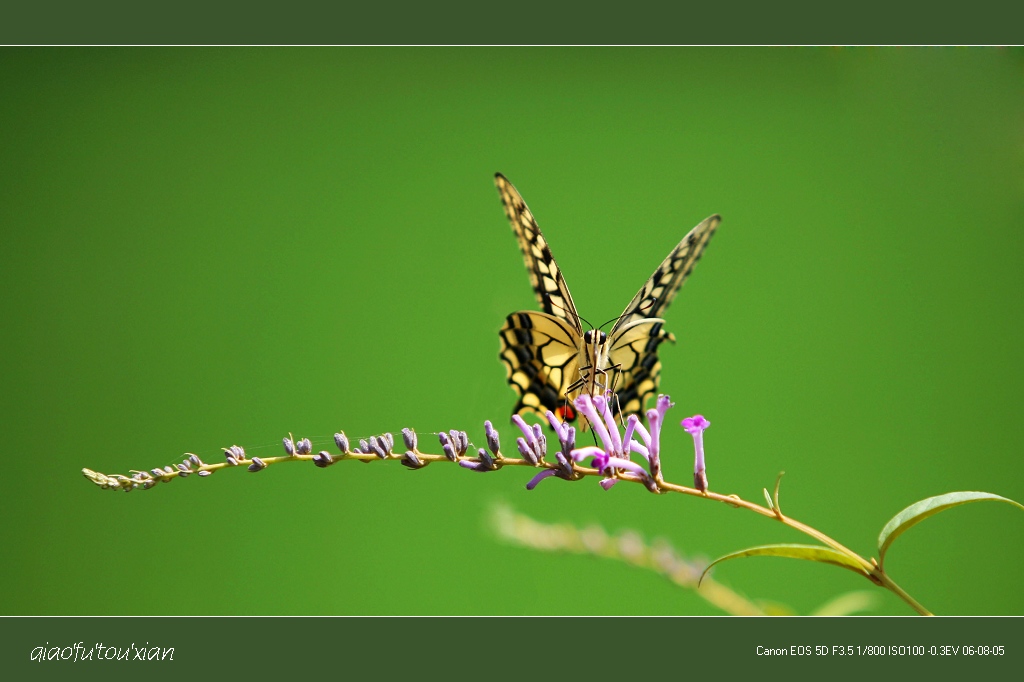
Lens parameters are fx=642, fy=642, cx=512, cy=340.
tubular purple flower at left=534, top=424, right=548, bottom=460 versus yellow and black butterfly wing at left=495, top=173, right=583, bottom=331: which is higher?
yellow and black butterfly wing at left=495, top=173, right=583, bottom=331

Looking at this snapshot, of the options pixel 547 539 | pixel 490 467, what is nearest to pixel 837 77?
pixel 547 539

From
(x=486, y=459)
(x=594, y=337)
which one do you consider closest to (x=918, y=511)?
(x=486, y=459)

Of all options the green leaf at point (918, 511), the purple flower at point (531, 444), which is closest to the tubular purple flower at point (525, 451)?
the purple flower at point (531, 444)

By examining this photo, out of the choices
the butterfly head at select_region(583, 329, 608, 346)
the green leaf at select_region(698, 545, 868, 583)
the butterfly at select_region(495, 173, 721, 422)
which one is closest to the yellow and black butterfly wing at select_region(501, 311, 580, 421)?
the butterfly at select_region(495, 173, 721, 422)

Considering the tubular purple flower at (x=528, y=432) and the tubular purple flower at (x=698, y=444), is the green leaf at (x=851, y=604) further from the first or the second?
the tubular purple flower at (x=528, y=432)

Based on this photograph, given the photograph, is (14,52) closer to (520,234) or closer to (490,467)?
(520,234)

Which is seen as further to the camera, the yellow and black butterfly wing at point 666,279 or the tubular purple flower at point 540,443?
the yellow and black butterfly wing at point 666,279

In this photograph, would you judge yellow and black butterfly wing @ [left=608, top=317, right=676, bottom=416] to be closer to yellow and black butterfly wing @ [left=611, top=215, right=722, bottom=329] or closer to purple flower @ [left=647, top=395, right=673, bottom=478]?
yellow and black butterfly wing @ [left=611, top=215, right=722, bottom=329]

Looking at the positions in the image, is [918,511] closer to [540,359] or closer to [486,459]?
[486,459]
